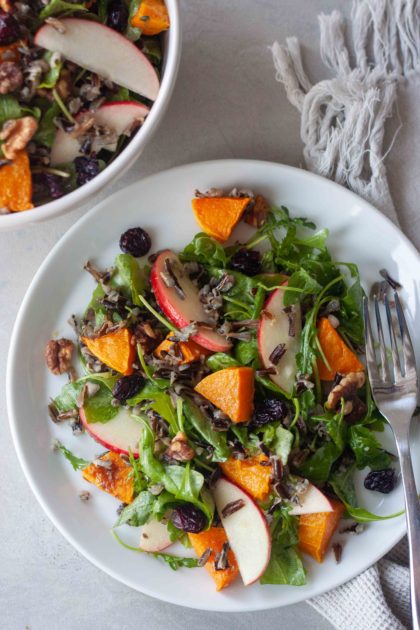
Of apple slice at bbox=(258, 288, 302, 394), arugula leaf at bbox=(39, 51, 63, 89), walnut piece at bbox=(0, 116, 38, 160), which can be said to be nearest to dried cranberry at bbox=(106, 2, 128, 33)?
arugula leaf at bbox=(39, 51, 63, 89)

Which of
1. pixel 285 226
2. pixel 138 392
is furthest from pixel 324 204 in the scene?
pixel 138 392

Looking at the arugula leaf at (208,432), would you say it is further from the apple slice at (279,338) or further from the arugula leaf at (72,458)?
the arugula leaf at (72,458)

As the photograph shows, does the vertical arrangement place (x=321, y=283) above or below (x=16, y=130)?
below

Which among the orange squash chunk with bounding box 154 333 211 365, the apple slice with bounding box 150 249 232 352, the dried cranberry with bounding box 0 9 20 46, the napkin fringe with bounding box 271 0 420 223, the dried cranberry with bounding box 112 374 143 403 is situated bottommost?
the dried cranberry with bounding box 112 374 143 403

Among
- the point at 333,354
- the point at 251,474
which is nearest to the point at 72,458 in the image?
the point at 251,474

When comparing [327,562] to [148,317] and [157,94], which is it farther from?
[157,94]

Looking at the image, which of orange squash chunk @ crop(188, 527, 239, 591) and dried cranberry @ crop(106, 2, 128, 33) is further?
orange squash chunk @ crop(188, 527, 239, 591)

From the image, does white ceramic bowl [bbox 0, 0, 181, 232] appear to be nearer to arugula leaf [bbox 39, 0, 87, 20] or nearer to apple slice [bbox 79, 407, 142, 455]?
arugula leaf [bbox 39, 0, 87, 20]
